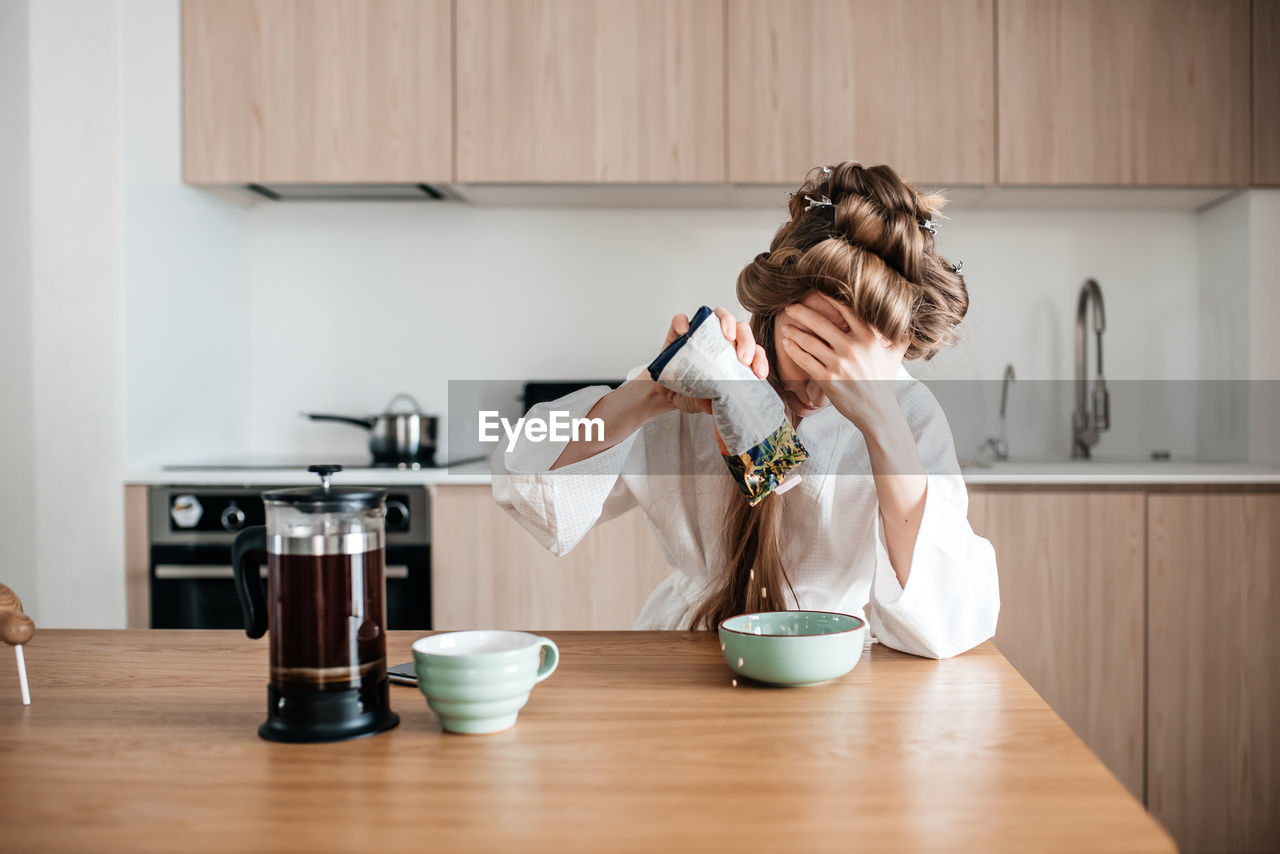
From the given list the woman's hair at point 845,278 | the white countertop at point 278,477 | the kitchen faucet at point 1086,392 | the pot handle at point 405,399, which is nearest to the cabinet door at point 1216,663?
the kitchen faucet at point 1086,392

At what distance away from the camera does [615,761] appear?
714 mm

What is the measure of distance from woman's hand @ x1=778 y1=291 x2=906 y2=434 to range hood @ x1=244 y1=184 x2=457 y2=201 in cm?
160

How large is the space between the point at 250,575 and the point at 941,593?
2.31 feet

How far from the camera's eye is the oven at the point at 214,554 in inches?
91.3

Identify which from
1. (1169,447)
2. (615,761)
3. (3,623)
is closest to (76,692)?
(3,623)

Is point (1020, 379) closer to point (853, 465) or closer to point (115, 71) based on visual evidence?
point (853, 465)

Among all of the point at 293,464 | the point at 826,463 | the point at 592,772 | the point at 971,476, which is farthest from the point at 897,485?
the point at 293,464

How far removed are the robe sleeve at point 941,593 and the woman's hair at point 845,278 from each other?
0.16 m

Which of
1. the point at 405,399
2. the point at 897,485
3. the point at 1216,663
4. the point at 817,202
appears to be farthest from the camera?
the point at 405,399

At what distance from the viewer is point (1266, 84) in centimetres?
240

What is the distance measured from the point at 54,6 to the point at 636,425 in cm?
201

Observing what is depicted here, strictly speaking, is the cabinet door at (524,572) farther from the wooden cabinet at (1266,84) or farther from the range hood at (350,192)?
the wooden cabinet at (1266,84)

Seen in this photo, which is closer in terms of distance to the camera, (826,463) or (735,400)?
(735,400)

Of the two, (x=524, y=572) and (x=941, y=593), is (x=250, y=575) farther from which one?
(x=524, y=572)
